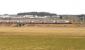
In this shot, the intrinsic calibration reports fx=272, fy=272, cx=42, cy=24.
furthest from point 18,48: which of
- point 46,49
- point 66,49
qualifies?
point 66,49

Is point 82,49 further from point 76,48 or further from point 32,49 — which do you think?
point 32,49

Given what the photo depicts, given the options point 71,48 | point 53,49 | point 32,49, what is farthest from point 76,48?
Answer: point 32,49

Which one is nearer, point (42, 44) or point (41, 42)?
point (42, 44)

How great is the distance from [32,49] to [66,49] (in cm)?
298

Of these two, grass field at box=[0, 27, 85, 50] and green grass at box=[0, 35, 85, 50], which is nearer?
green grass at box=[0, 35, 85, 50]

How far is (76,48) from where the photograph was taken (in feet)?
80.5

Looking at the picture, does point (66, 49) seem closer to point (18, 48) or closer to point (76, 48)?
point (76, 48)

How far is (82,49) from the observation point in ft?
78.0

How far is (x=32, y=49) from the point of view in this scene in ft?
77.9

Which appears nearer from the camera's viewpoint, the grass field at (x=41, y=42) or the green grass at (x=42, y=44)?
the green grass at (x=42, y=44)

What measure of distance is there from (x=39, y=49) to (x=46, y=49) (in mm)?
614

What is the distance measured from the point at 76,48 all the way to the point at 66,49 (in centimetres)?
119

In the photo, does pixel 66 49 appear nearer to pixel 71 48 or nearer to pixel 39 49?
pixel 71 48

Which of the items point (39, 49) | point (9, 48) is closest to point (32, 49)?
point (39, 49)
